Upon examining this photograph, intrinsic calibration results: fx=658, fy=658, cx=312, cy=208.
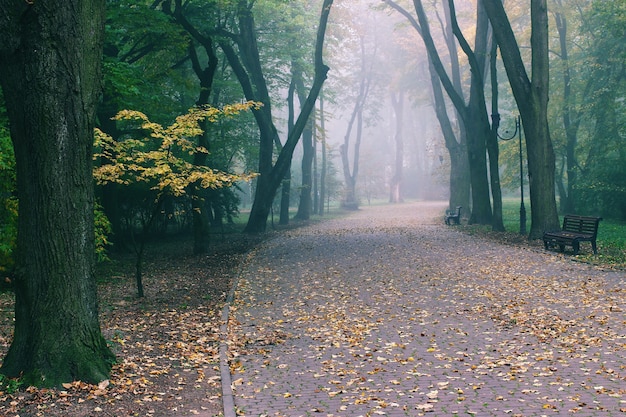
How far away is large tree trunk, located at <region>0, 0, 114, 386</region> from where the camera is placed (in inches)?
245

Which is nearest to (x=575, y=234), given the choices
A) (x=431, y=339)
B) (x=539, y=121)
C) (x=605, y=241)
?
(x=605, y=241)

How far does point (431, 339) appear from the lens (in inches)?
330

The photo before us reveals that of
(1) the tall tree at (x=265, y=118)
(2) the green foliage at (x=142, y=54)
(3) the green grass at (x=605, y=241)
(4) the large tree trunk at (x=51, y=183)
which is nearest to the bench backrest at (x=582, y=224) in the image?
(3) the green grass at (x=605, y=241)

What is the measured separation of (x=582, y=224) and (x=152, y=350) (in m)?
13.2

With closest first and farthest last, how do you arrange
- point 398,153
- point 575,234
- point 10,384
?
point 10,384 < point 575,234 < point 398,153

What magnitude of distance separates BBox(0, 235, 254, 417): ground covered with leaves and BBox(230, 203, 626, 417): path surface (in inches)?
15.7

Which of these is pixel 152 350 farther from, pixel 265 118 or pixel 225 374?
pixel 265 118

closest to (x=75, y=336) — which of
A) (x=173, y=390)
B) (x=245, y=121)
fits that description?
(x=173, y=390)

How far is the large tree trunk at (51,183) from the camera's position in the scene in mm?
6219

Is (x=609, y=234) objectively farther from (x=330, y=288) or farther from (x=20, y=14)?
(x=20, y=14)

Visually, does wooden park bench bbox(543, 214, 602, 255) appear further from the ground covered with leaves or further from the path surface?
the ground covered with leaves

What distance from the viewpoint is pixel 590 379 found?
21.1 feet

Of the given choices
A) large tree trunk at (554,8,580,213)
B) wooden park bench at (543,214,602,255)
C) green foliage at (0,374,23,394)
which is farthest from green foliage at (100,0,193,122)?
large tree trunk at (554,8,580,213)

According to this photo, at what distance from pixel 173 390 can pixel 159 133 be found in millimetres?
6099
